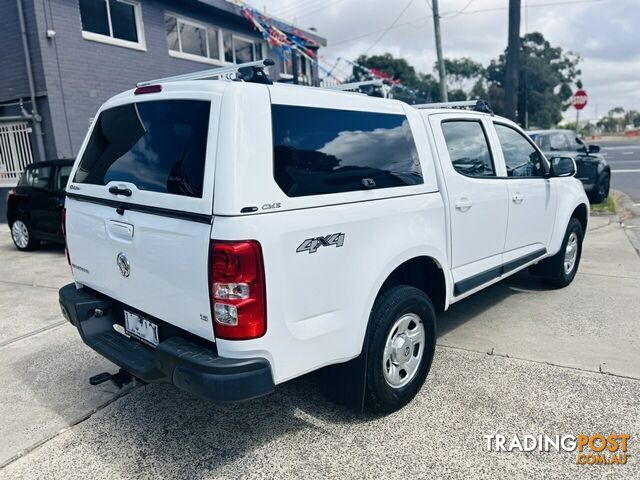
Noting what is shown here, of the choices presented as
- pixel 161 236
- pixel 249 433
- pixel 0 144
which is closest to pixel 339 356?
pixel 249 433

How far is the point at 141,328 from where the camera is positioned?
2.86 meters

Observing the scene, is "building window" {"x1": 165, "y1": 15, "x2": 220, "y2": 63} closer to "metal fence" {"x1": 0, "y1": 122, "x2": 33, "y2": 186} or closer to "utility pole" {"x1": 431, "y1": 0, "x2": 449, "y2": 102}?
"metal fence" {"x1": 0, "y1": 122, "x2": 33, "y2": 186}

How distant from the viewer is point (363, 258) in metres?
2.71

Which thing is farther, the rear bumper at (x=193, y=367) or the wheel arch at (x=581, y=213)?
the wheel arch at (x=581, y=213)

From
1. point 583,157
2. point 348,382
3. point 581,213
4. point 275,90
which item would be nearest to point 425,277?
point 348,382

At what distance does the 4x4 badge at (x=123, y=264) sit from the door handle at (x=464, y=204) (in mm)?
2216

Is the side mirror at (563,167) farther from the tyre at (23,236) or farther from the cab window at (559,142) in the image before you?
the tyre at (23,236)

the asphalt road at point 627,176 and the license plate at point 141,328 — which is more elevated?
the license plate at point 141,328

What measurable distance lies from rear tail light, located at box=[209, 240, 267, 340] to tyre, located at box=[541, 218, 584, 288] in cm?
412

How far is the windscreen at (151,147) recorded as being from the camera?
95.6 inches

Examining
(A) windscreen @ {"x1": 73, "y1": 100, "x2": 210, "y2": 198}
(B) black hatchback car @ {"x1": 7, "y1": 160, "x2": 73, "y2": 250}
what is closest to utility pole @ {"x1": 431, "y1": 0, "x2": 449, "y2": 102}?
(B) black hatchback car @ {"x1": 7, "y1": 160, "x2": 73, "y2": 250}

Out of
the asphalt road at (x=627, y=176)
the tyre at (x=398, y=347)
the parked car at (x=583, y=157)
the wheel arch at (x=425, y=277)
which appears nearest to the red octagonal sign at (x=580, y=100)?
the asphalt road at (x=627, y=176)

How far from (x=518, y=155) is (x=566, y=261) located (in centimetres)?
166

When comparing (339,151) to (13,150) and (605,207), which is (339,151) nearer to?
(605,207)
